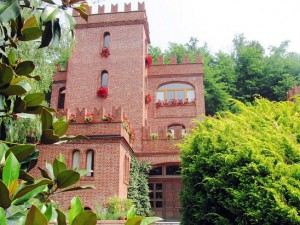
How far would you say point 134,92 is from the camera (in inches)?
752

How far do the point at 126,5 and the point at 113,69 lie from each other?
441 cm

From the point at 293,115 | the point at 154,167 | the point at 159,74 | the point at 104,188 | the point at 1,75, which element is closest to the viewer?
the point at 1,75

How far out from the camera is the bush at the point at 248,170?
4.77 m

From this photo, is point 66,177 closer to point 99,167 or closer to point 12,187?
point 12,187

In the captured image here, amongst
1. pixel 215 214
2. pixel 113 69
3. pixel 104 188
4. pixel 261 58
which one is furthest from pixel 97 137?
pixel 261 58

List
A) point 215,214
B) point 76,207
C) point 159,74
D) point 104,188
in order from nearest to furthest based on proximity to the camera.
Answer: point 76,207 < point 215,214 < point 104,188 < point 159,74

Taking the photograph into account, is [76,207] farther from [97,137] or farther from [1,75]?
[97,137]

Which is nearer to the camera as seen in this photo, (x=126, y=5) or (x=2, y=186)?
(x=2, y=186)

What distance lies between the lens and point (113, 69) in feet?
65.0

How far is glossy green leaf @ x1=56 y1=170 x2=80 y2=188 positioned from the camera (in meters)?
1.35

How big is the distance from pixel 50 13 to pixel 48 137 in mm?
586

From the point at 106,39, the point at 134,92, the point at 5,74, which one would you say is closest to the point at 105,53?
the point at 106,39

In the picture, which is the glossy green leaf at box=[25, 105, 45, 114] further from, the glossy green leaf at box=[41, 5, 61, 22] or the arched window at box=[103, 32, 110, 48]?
the arched window at box=[103, 32, 110, 48]

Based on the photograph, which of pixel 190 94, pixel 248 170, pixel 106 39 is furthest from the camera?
pixel 190 94
